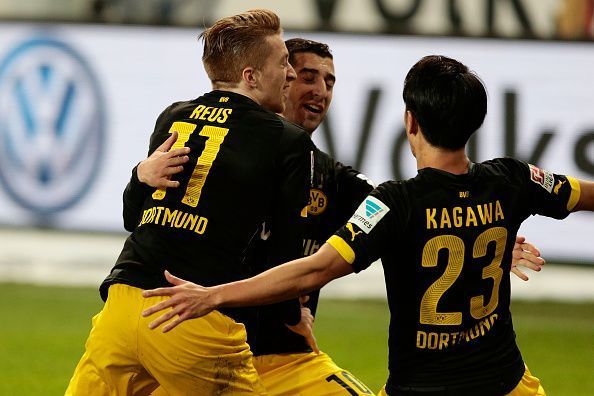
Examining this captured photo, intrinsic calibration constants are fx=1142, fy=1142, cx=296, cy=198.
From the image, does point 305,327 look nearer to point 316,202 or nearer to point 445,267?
point 316,202

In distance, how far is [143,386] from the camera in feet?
13.4

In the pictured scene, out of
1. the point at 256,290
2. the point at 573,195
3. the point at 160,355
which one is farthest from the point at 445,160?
the point at 160,355

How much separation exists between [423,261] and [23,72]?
960 centimetres

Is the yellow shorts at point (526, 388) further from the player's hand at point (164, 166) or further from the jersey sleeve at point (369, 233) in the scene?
the player's hand at point (164, 166)

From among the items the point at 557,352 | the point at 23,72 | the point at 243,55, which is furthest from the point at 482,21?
the point at 243,55

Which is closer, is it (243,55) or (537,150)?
(243,55)

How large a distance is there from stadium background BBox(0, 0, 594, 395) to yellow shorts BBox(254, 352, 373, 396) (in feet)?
19.7

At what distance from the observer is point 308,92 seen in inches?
207

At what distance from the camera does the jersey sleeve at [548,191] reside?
12.3ft

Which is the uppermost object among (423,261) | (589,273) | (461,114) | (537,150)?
(461,114)

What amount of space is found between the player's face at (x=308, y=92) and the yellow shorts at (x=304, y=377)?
114 cm

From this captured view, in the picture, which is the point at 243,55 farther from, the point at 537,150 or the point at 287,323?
the point at 537,150

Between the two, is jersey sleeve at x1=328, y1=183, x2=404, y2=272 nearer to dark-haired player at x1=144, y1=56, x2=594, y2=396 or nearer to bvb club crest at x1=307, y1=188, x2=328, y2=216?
dark-haired player at x1=144, y1=56, x2=594, y2=396

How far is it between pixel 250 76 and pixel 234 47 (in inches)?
4.8
